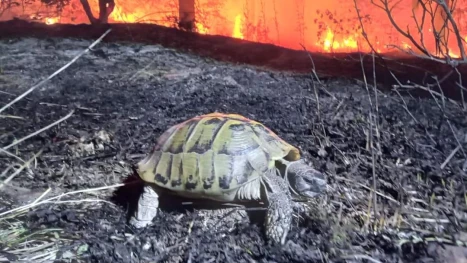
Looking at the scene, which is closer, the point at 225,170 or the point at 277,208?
the point at 277,208

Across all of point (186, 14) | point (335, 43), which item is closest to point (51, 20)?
point (186, 14)

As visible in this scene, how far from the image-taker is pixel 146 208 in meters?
3.04

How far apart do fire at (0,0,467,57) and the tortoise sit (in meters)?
5.70

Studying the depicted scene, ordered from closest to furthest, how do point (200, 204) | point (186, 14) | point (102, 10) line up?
point (200, 204)
point (102, 10)
point (186, 14)

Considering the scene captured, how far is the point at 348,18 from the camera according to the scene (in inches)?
356

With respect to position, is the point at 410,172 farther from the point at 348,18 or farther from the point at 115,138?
the point at 348,18

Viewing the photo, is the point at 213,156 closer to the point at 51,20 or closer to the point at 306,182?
the point at 306,182

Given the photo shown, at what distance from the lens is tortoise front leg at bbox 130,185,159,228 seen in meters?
3.01

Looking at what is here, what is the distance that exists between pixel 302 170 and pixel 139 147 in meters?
1.60

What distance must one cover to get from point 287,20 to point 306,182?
6830 millimetres

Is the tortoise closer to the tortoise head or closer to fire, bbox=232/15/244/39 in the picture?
the tortoise head

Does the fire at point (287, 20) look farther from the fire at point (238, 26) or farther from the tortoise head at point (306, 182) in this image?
the tortoise head at point (306, 182)

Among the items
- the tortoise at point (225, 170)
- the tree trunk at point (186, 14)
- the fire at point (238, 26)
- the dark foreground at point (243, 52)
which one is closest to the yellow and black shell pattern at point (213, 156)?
the tortoise at point (225, 170)

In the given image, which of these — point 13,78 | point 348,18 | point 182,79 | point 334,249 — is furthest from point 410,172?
point 348,18
